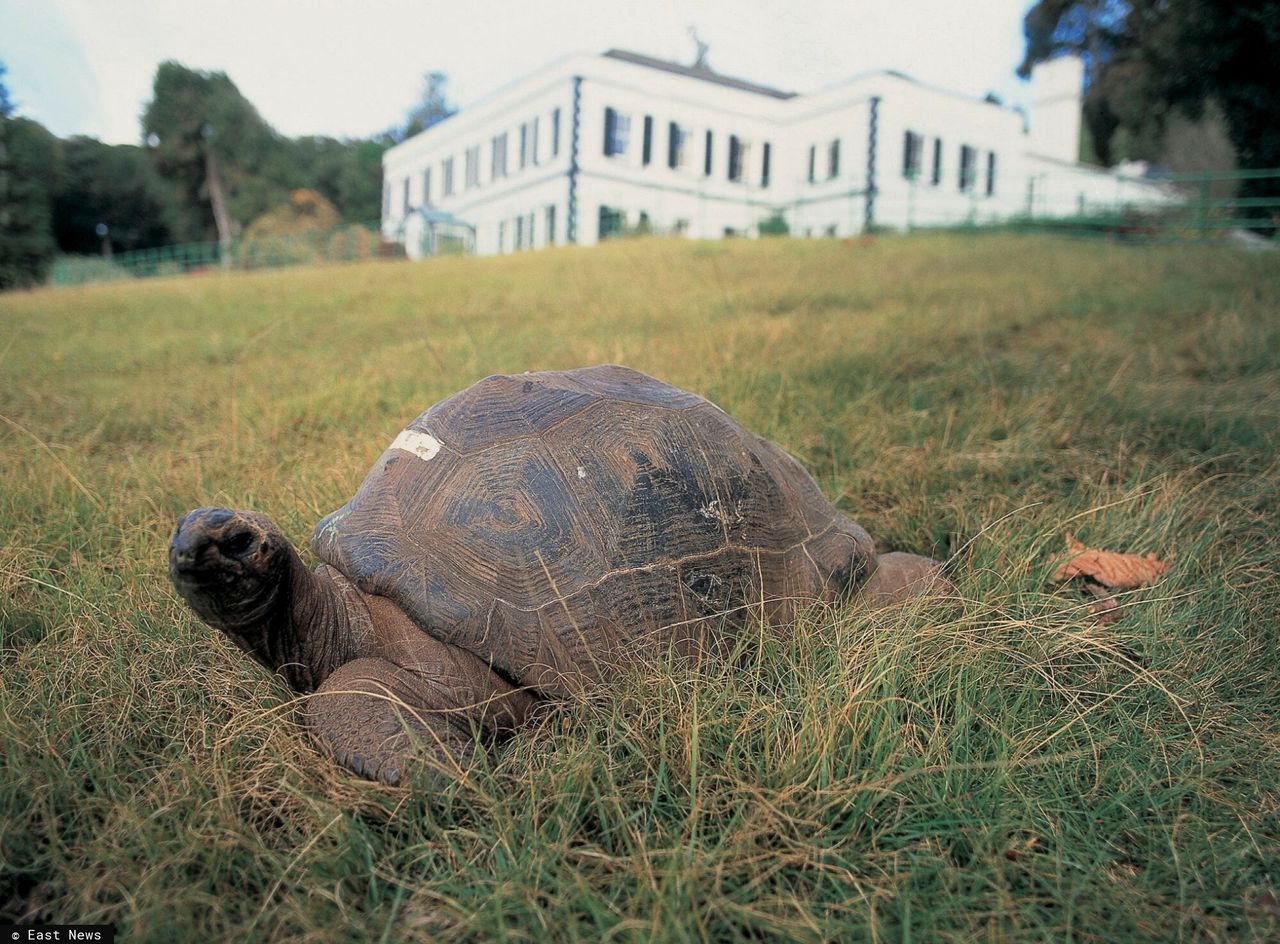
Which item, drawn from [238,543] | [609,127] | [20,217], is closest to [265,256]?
[20,217]

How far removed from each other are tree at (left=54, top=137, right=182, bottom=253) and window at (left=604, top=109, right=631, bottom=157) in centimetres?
4249

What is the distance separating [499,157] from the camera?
33.1 metres

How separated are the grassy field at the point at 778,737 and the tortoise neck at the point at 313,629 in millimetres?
98

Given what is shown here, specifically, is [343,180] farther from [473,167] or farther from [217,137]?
[473,167]

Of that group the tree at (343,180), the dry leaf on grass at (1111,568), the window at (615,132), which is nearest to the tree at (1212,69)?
the window at (615,132)

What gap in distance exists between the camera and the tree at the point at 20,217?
94.7 ft

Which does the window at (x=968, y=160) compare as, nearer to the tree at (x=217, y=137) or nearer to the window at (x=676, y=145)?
the window at (x=676, y=145)

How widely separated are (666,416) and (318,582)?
1.17 m

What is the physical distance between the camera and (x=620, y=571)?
2508 millimetres

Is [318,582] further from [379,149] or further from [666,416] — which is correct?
[379,149]

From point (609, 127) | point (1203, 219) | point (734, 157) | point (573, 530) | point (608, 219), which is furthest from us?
point (734, 157)

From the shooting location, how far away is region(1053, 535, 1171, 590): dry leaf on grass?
3.26m

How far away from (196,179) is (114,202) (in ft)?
Result: 17.3

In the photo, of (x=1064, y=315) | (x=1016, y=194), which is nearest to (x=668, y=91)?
(x=1016, y=194)
